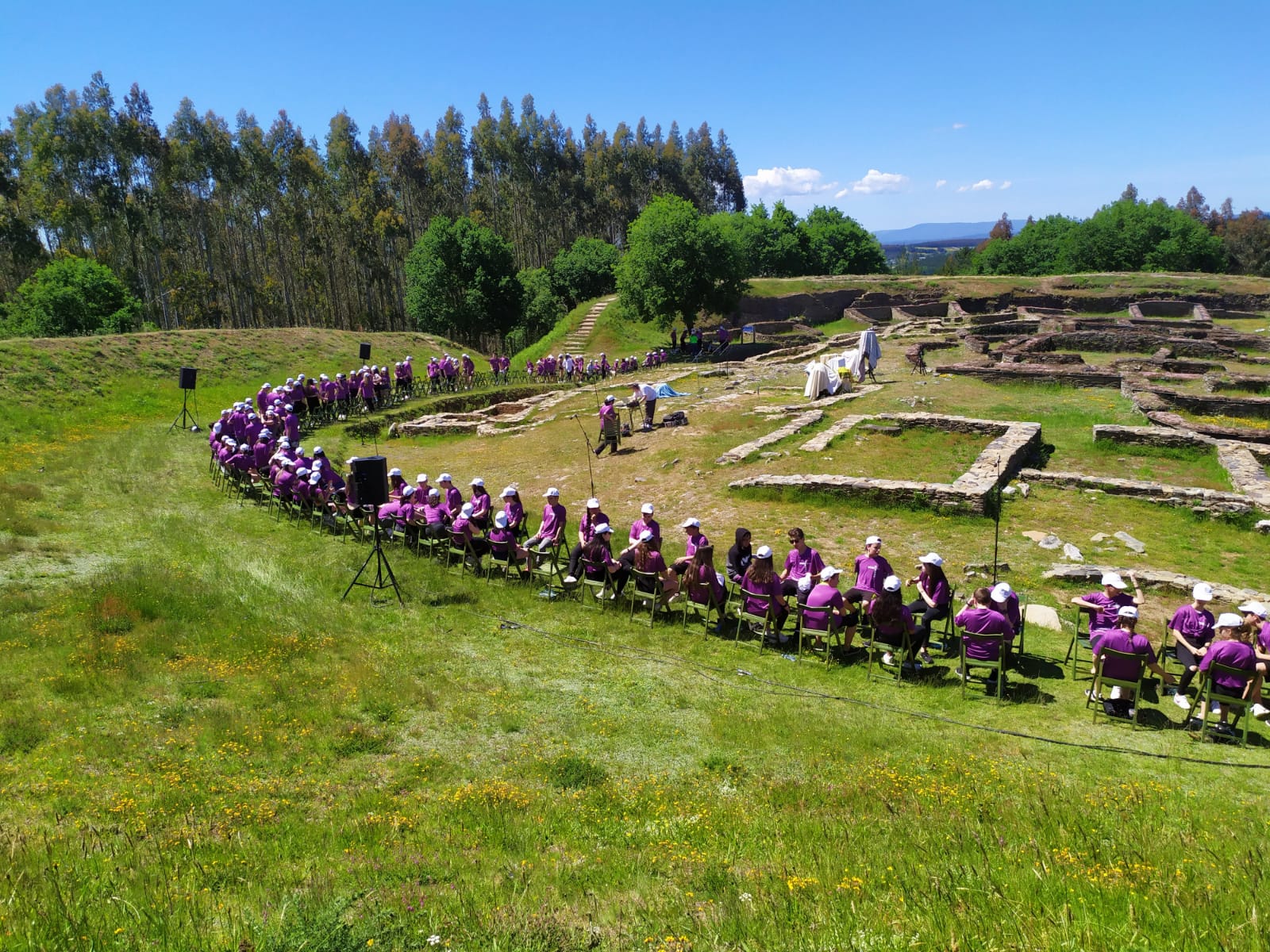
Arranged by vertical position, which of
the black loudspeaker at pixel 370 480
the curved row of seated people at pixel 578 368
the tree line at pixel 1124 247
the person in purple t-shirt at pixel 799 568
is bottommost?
the person in purple t-shirt at pixel 799 568

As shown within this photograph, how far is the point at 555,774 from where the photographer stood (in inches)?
259

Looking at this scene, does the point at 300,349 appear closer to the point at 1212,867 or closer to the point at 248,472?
the point at 248,472

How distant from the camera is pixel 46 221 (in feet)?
176

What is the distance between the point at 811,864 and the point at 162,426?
27961 millimetres

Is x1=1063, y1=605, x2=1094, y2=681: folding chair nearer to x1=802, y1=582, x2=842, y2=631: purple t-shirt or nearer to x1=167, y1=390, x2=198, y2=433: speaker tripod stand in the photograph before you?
x1=802, y1=582, x2=842, y2=631: purple t-shirt

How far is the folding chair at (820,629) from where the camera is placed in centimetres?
934

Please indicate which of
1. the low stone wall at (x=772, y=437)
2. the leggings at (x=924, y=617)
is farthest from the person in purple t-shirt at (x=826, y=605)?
the low stone wall at (x=772, y=437)

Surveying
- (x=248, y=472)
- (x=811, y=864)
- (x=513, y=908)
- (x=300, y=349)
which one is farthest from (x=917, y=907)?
(x=300, y=349)

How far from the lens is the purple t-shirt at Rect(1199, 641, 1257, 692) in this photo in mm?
7297

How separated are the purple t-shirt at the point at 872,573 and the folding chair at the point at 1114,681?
2.55 metres

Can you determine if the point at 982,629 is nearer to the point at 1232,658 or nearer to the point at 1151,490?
the point at 1232,658

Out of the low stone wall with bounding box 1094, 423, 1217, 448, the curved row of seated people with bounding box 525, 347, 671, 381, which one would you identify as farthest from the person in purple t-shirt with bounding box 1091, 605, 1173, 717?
the curved row of seated people with bounding box 525, 347, 671, 381

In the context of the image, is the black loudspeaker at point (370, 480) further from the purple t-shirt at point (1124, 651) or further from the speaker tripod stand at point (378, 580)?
the purple t-shirt at point (1124, 651)

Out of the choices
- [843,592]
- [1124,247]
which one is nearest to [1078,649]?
[843,592]
